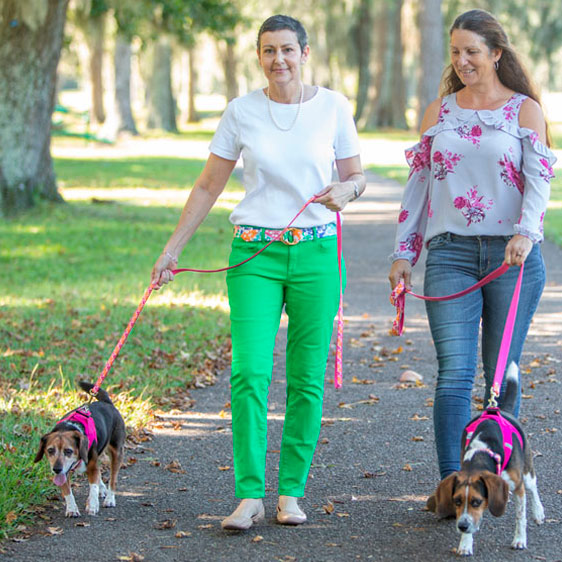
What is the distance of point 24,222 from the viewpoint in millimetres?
15648

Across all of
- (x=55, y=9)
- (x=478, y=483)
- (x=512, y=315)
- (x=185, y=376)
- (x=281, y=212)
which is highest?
(x=55, y=9)

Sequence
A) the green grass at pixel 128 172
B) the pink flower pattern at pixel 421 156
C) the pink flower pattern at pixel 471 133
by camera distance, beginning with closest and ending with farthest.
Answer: the pink flower pattern at pixel 471 133
the pink flower pattern at pixel 421 156
the green grass at pixel 128 172

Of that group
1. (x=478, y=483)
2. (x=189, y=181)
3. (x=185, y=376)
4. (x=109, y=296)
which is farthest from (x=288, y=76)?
(x=189, y=181)

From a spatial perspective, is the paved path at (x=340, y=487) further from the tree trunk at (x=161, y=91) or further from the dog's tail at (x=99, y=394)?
the tree trunk at (x=161, y=91)

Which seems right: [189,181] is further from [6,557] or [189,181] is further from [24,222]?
[6,557]

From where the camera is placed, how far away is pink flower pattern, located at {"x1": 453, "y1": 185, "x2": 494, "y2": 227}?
A: 4465 mm

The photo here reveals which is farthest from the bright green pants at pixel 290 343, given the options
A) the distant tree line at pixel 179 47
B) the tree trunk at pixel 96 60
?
the tree trunk at pixel 96 60

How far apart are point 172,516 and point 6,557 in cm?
87

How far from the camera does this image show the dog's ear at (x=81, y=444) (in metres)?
4.54

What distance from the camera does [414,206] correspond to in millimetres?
4773

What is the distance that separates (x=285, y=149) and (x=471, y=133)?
833 millimetres

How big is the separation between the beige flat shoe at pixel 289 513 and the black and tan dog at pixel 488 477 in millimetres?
750

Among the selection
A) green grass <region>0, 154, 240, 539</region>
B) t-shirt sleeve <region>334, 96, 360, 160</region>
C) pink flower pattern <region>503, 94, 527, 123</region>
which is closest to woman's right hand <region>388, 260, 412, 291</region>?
t-shirt sleeve <region>334, 96, 360, 160</region>

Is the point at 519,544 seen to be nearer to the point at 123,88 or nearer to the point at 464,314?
the point at 464,314
